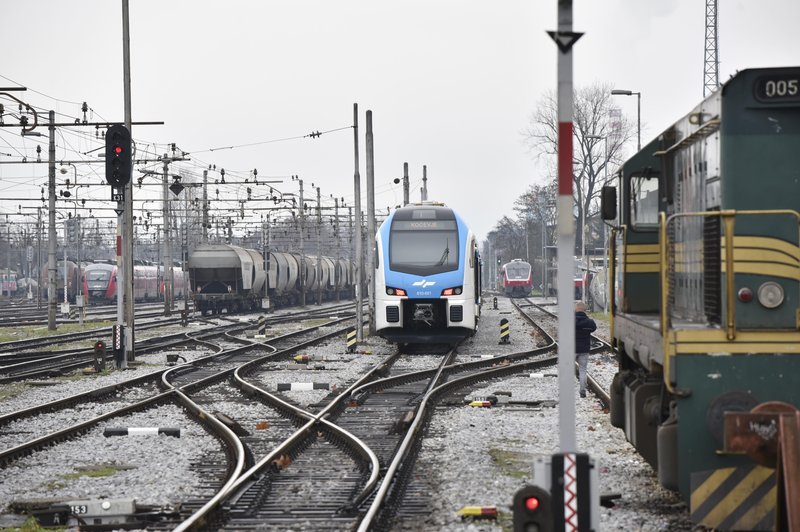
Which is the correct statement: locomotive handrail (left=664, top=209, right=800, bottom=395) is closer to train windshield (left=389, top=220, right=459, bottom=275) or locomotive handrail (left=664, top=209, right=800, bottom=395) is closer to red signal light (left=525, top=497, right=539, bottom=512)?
red signal light (left=525, top=497, right=539, bottom=512)

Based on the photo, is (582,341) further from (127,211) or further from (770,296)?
(127,211)

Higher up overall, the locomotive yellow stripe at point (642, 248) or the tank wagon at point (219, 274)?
the locomotive yellow stripe at point (642, 248)

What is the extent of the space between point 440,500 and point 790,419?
3665mm

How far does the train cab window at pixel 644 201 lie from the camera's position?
10812 mm

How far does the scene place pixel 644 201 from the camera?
11.1 meters

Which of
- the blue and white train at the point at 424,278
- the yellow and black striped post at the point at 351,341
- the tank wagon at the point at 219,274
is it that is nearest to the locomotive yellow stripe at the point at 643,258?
the blue and white train at the point at 424,278

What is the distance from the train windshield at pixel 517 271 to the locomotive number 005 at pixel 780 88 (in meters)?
77.1

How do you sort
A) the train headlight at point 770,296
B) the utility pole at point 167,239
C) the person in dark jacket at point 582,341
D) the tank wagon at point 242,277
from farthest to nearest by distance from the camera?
the tank wagon at point 242,277 → the utility pole at point 167,239 → the person in dark jacket at point 582,341 → the train headlight at point 770,296

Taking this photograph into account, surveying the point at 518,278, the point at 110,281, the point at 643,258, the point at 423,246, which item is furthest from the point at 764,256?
the point at 518,278

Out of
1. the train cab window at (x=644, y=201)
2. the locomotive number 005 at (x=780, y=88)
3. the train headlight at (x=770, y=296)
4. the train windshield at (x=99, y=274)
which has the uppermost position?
the locomotive number 005 at (x=780, y=88)

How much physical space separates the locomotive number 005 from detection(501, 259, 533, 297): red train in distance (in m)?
77.0

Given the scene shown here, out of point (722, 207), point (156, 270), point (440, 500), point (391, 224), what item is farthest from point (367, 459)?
point (156, 270)

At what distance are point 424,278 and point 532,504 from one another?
64.3ft

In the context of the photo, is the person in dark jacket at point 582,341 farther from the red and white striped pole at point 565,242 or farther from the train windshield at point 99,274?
the train windshield at point 99,274
